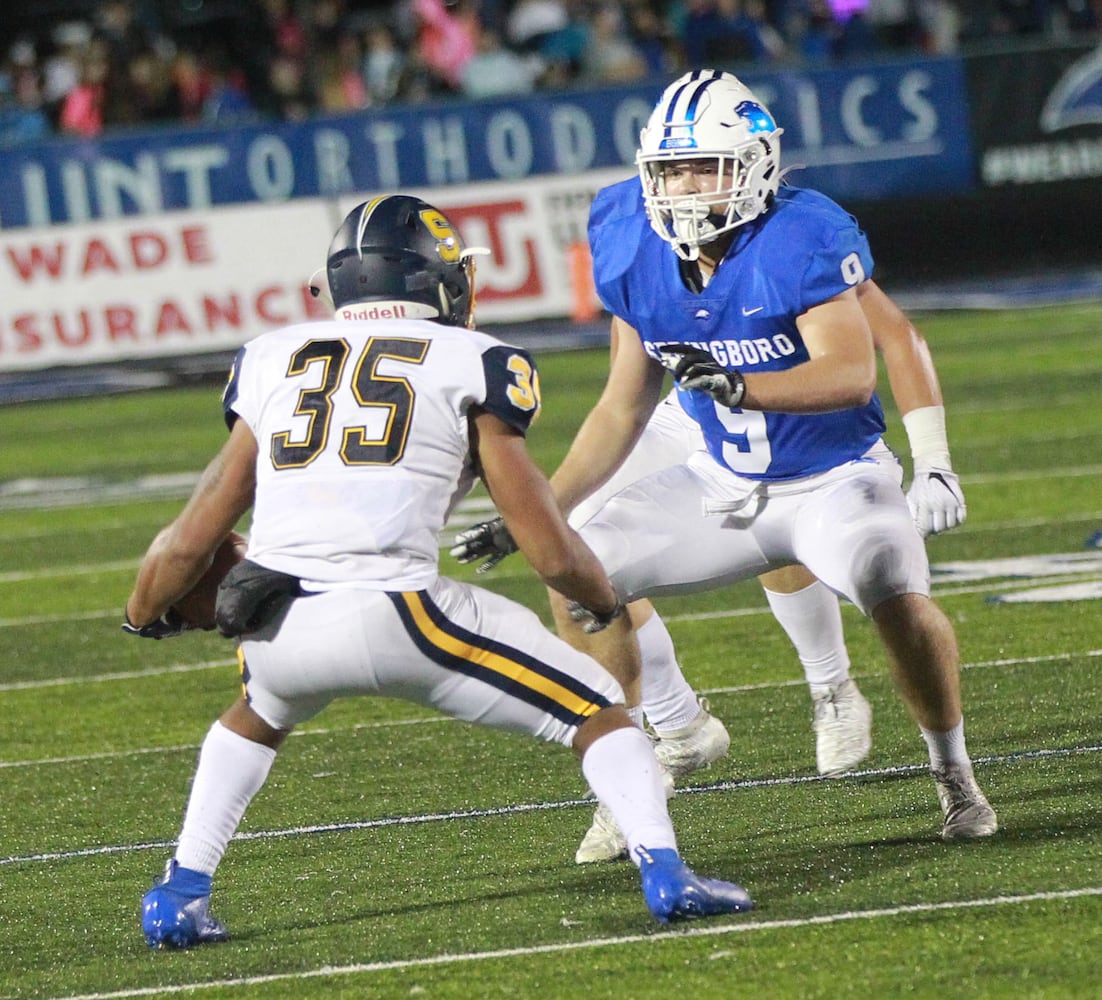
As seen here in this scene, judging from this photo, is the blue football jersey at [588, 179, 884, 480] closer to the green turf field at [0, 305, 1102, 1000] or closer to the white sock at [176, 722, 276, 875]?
the green turf field at [0, 305, 1102, 1000]

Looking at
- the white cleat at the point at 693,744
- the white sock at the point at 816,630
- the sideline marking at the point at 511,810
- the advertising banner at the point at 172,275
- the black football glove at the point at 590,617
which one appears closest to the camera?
the black football glove at the point at 590,617

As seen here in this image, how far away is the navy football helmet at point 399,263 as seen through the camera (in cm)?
383

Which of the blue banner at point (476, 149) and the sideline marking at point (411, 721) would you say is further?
the blue banner at point (476, 149)

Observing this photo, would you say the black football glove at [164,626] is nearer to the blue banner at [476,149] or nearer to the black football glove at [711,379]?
the black football glove at [711,379]

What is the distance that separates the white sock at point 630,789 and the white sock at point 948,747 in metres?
0.83

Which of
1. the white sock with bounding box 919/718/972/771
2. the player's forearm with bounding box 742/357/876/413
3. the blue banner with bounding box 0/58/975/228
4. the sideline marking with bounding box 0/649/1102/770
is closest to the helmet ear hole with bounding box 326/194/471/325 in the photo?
the player's forearm with bounding box 742/357/876/413

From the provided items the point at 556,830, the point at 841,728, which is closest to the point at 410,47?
the point at 841,728

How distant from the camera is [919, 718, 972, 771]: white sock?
4305mm

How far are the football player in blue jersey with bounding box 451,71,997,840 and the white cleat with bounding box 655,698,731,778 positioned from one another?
16.8 inches

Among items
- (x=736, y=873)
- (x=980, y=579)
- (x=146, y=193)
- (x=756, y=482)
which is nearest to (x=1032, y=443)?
(x=980, y=579)

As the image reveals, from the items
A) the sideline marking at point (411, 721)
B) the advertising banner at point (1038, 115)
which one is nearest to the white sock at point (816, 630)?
the sideline marking at point (411, 721)

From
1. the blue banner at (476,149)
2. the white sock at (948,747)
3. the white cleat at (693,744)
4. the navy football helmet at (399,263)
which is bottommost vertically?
the blue banner at (476,149)

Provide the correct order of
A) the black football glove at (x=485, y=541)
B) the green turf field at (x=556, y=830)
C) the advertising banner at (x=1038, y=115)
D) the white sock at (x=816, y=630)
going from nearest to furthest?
the green turf field at (x=556, y=830), the black football glove at (x=485, y=541), the white sock at (x=816, y=630), the advertising banner at (x=1038, y=115)

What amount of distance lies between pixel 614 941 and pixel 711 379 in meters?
1.06
